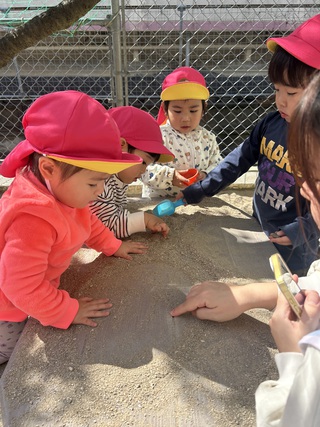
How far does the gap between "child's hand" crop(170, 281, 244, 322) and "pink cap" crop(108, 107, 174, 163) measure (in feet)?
2.43

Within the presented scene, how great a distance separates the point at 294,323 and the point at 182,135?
5.98 ft

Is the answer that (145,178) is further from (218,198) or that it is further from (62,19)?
(62,19)

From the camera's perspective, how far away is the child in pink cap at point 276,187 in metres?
1.38

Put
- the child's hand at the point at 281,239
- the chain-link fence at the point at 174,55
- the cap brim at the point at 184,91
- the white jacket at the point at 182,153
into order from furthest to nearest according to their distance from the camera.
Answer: the chain-link fence at the point at 174,55
the white jacket at the point at 182,153
the cap brim at the point at 184,91
the child's hand at the point at 281,239

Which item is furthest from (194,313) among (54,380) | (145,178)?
(145,178)

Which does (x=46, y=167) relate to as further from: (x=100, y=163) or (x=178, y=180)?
(x=178, y=180)

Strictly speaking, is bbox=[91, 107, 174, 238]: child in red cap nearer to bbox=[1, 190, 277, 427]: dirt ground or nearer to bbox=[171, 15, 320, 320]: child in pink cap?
bbox=[1, 190, 277, 427]: dirt ground

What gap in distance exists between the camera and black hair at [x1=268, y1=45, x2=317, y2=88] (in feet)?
5.38

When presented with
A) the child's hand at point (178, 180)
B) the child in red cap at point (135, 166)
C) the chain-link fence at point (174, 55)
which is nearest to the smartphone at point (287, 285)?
the child in red cap at point (135, 166)

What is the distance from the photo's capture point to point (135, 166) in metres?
1.90

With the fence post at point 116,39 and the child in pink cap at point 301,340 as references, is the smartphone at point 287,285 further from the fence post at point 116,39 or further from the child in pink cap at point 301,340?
the fence post at point 116,39

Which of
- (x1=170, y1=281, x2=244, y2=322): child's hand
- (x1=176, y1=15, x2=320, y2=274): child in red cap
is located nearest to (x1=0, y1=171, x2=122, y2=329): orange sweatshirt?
(x1=170, y1=281, x2=244, y2=322): child's hand

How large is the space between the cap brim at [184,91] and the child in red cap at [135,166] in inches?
22.1

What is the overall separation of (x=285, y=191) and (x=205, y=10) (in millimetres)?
3803
